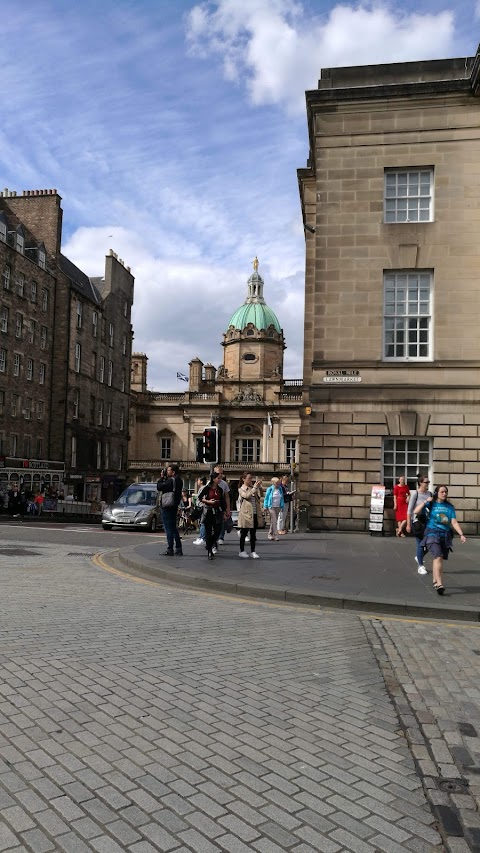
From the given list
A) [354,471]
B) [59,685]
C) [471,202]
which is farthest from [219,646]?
[471,202]

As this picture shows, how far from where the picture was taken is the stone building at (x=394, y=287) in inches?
748

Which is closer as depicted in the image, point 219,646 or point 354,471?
point 219,646

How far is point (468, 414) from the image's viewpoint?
1889cm

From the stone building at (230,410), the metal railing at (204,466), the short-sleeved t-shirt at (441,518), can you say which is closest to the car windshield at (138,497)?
the short-sleeved t-shirt at (441,518)

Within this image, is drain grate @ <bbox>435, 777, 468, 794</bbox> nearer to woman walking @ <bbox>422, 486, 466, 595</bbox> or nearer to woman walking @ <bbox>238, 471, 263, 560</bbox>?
woman walking @ <bbox>422, 486, 466, 595</bbox>

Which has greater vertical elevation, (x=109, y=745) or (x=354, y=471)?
(x=354, y=471)

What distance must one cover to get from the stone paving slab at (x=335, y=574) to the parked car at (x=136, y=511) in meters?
7.30

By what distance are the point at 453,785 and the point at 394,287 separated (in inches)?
690

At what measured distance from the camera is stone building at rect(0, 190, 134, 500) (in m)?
45.3

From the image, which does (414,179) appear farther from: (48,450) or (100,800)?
(48,450)

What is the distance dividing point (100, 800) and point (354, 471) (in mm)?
16488

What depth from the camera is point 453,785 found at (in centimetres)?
365

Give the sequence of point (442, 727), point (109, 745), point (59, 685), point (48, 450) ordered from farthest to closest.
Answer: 1. point (48, 450)
2. point (59, 685)
3. point (442, 727)
4. point (109, 745)

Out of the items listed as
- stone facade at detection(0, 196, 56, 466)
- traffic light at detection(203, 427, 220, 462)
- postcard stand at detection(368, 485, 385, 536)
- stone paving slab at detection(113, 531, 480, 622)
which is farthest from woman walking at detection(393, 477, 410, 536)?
stone facade at detection(0, 196, 56, 466)
